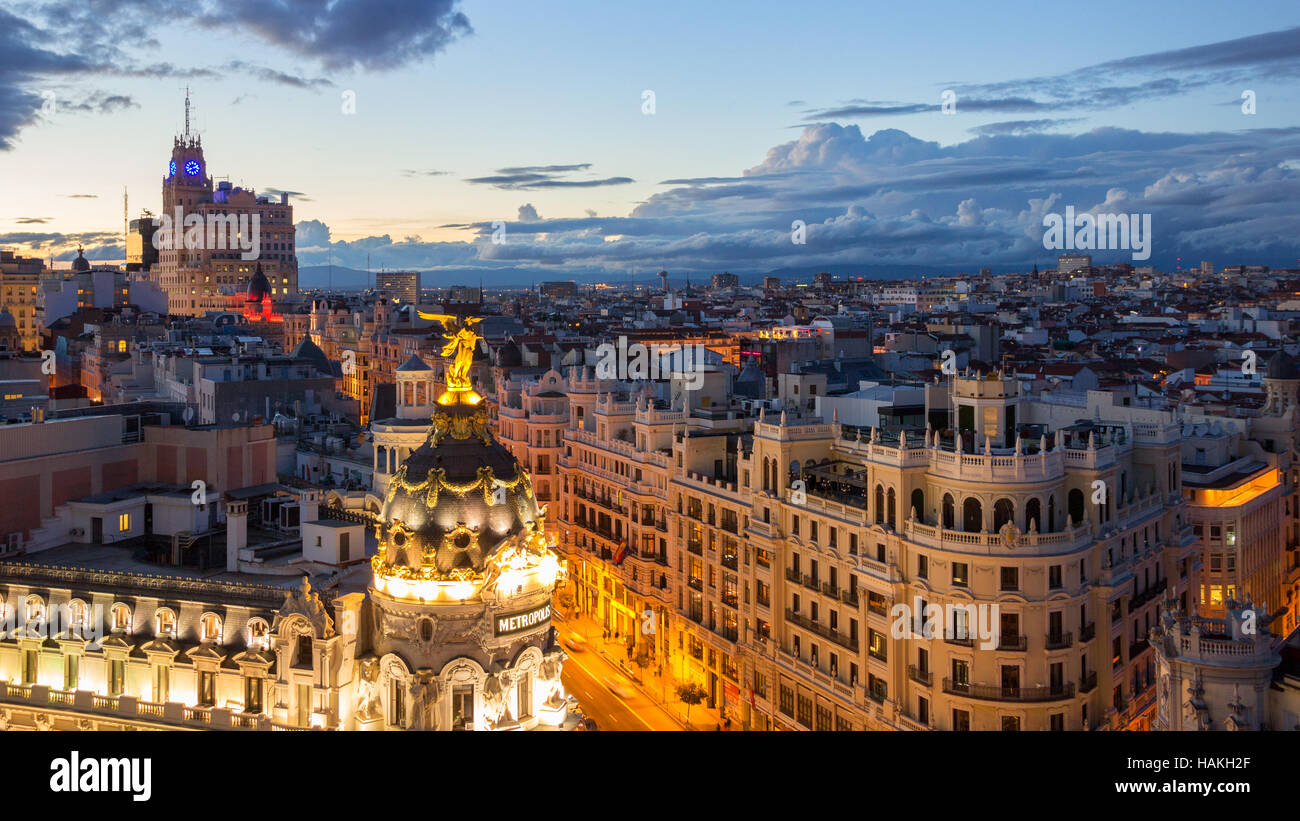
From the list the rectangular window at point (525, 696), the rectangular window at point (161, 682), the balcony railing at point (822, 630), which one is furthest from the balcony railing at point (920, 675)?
the rectangular window at point (161, 682)

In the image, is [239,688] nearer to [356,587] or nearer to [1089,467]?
[356,587]

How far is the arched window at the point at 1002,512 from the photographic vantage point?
4688cm

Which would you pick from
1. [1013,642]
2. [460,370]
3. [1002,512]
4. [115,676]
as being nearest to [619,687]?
[1013,642]

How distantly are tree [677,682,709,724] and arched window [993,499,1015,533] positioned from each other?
24.4 m

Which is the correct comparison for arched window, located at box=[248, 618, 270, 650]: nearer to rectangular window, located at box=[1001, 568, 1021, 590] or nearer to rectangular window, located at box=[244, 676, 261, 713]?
rectangular window, located at box=[244, 676, 261, 713]

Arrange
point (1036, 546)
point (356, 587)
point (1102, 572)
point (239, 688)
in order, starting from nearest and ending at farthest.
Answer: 1. point (239, 688)
2. point (356, 587)
3. point (1036, 546)
4. point (1102, 572)

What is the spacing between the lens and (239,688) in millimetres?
38750

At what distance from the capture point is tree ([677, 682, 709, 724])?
6531cm

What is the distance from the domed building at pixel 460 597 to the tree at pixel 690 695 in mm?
29824

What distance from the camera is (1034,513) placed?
47344 mm

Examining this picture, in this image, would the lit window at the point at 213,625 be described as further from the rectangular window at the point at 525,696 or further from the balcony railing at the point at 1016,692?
the balcony railing at the point at 1016,692

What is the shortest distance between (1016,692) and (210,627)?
30.8 m
